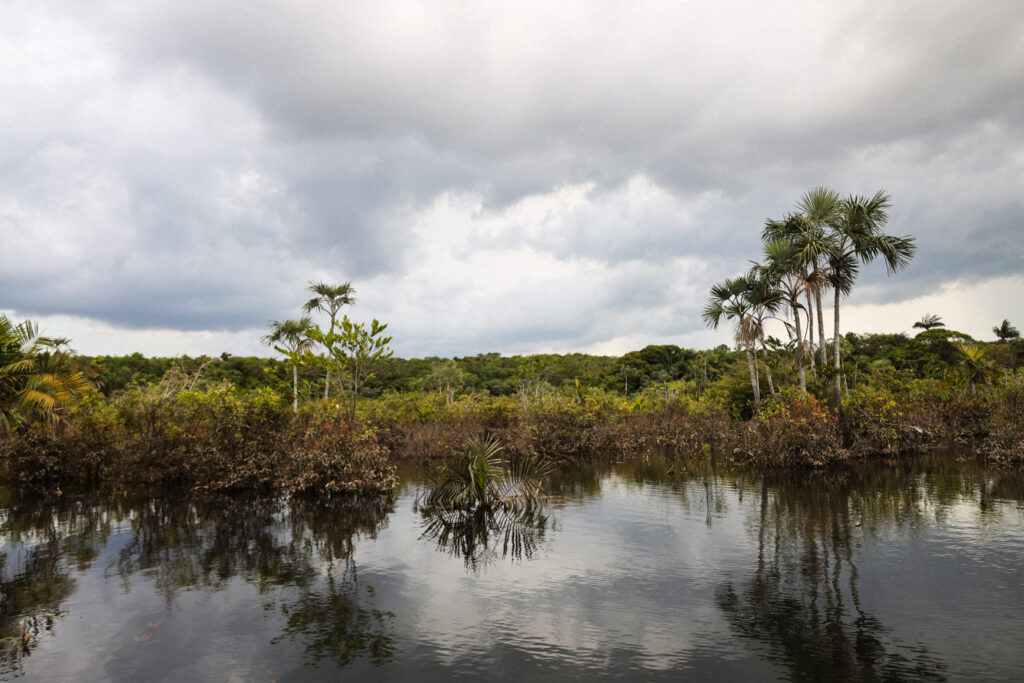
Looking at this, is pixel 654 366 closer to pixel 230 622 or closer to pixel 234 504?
pixel 234 504

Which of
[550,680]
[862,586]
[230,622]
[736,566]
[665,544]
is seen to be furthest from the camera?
[665,544]

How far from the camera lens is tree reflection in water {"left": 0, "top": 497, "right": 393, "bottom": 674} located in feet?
22.5

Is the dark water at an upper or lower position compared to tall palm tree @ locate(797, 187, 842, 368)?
lower

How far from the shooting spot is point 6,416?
15.5 metres

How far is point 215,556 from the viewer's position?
9.91 metres

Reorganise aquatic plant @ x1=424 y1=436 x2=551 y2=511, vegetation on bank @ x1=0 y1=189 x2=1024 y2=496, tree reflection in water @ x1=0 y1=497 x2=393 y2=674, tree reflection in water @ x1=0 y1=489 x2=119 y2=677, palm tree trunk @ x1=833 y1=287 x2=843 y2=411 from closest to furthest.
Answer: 1. tree reflection in water @ x1=0 y1=489 x2=119 y2=677
2. tree reflection in water @ x1=0 y1=497 x2=393 y2=674
3. aquatic plant @ x1=424 y1=436 x2=551 y2=511
4. vegetation on bank @ x1=0 y1=189 x2=1024 y2=496
5. palm tree trunk @ x1=833 y1=287 x2=843 y2=411

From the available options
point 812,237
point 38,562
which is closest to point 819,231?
point 812,237

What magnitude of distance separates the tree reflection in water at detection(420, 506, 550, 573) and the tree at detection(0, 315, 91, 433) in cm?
1118

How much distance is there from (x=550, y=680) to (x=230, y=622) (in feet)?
13.7

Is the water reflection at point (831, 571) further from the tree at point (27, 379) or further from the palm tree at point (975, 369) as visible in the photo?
the tree at point (27, 379)

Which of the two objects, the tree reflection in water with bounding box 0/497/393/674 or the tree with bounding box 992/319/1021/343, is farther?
the tree with bounding box 992/319/1021/343

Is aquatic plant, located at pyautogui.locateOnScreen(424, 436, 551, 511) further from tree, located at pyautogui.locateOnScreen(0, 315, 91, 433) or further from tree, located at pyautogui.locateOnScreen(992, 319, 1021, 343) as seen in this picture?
tree, located at pyautogui.locateOnScreen(992, 319, 1021, 343)

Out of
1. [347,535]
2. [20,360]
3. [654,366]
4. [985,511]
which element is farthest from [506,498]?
[654,366]

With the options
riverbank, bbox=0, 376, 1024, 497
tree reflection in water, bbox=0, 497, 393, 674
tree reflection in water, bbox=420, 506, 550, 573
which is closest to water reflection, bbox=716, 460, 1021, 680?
tree reflection in water, bbox=420, 506, 550, 573
